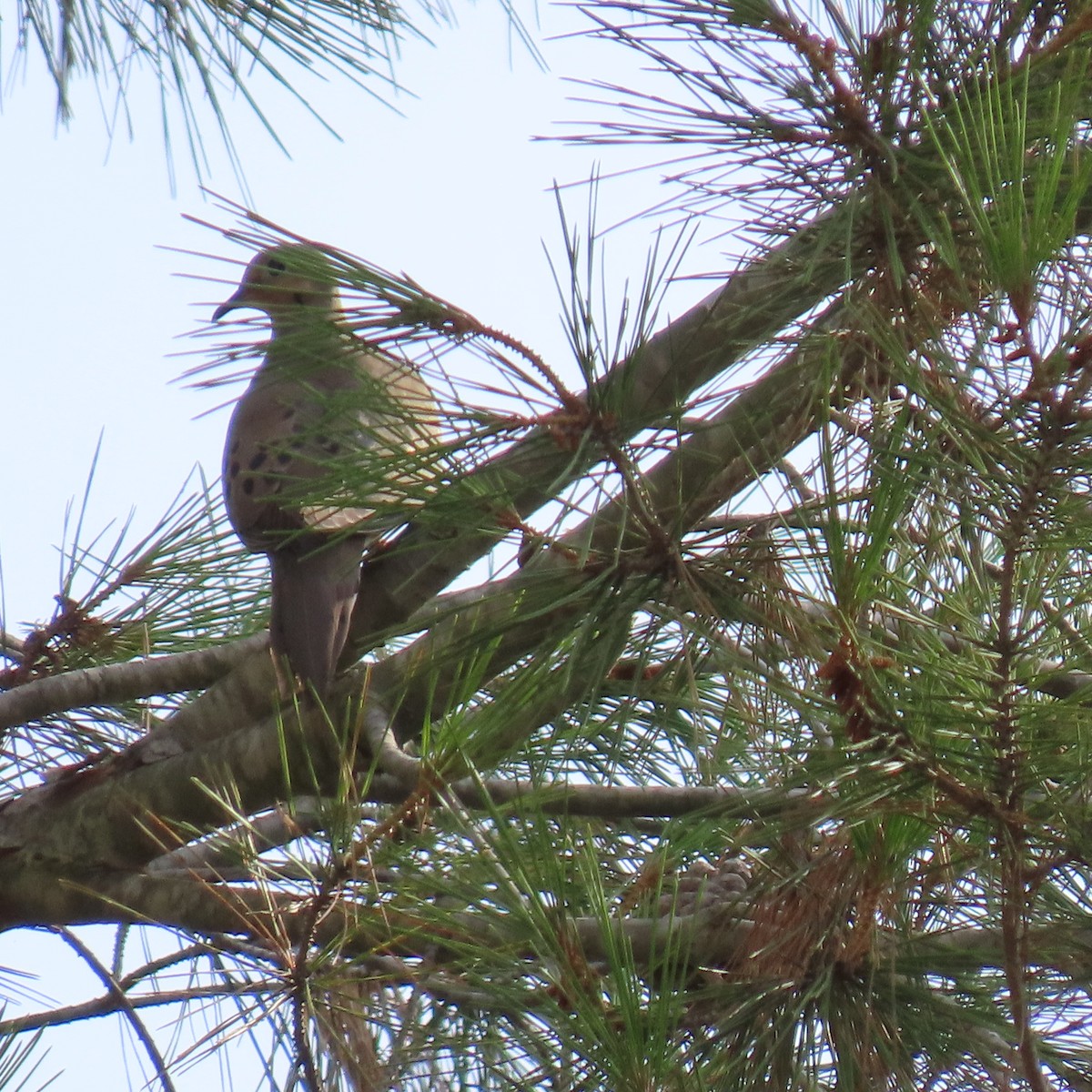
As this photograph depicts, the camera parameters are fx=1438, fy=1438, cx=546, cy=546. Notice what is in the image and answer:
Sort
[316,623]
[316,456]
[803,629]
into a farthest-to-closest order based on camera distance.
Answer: [316,456] < [316,623] < [803,629]

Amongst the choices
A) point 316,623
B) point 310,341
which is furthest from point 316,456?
point 310,341

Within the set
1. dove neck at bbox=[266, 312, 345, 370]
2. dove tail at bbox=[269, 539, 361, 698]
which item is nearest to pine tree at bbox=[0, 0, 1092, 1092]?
dove neck at bbox=[266, 312, 345, 370]

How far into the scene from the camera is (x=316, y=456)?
2391 mm

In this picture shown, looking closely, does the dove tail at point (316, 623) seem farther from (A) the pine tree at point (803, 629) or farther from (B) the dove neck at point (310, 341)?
(B) the dove neck at point (310, 341)

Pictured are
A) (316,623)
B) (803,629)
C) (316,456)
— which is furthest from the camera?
(316,456)

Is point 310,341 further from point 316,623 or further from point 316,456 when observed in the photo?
point 316,456

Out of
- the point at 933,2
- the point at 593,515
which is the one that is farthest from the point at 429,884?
the point at 933,2

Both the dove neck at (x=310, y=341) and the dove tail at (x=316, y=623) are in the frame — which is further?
the dove tail at (x=316, y=623)

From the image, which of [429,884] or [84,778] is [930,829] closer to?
[429,884]

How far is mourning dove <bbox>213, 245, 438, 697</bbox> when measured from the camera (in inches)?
47.1

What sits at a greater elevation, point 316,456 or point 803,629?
point 316,456

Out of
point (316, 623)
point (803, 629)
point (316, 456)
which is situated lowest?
point (803, 629)

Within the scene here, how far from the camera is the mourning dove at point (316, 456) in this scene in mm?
1196

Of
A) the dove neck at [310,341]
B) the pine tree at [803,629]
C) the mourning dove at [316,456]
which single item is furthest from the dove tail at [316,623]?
the dove neck at [310,341]
